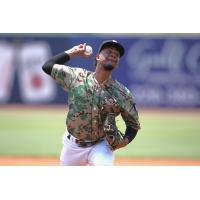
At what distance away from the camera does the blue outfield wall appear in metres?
11.1

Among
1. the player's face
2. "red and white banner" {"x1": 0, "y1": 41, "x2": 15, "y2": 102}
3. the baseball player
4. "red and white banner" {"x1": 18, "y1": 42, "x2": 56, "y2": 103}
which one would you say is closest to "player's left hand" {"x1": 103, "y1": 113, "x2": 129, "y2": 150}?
the baseball player

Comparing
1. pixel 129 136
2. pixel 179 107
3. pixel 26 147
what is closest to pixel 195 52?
pixel 179 107

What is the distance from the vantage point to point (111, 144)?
4.35 metres

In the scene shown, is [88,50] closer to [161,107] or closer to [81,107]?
[81,107]

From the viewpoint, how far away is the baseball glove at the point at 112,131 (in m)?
4.26

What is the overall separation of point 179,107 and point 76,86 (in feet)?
24.0

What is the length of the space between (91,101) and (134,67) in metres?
6.84

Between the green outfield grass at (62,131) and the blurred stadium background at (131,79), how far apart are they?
0.02m

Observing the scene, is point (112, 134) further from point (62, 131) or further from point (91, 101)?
point (62, 131)

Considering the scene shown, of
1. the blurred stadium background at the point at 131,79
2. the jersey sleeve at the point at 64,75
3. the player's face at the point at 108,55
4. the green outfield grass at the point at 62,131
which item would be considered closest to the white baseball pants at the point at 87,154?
the jersey sleeve at the point at 64,75

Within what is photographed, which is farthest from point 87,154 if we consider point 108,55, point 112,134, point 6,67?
point 6,67

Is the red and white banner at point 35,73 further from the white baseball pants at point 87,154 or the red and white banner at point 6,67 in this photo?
the white baseball pants at point 87,154

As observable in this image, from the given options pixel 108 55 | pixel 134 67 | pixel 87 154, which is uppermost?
pixel 108 55

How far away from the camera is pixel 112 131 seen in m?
4.26
